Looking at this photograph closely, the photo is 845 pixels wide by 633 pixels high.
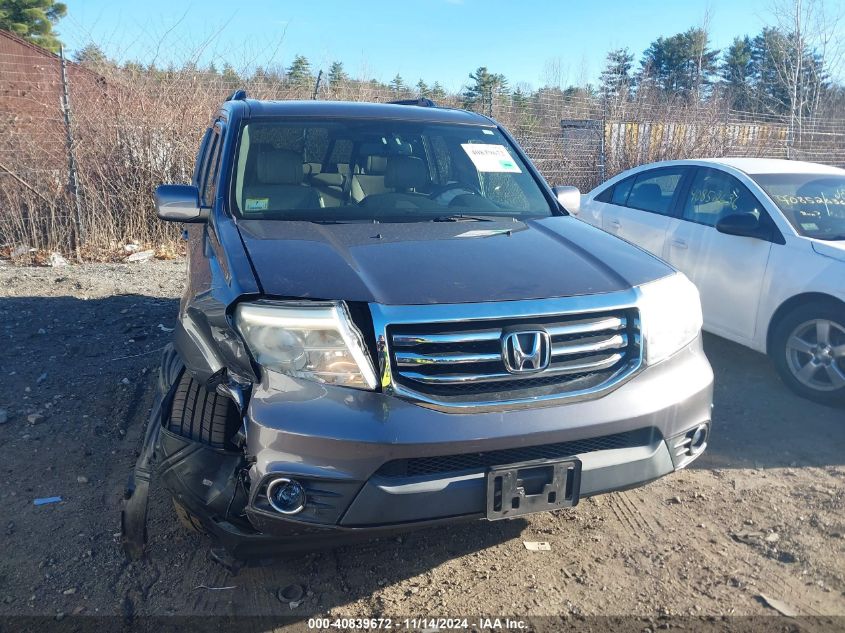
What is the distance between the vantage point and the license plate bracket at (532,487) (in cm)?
234

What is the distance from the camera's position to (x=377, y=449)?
2.19 m

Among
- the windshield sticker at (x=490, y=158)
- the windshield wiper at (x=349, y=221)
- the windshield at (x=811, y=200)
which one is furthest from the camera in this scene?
the windshield at (x=811, y=200)

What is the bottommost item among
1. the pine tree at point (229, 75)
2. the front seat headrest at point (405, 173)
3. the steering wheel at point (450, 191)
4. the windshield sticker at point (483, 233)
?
the windshield sticker at point (483, 233)

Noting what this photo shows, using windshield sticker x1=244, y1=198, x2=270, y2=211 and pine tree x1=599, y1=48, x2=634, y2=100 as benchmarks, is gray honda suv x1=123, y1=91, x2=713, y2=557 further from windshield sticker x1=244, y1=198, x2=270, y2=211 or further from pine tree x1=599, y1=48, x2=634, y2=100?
pine tree x1=599, y1=48, x2=634, y2=100

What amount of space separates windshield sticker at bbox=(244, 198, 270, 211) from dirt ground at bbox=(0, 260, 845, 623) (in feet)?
5.05

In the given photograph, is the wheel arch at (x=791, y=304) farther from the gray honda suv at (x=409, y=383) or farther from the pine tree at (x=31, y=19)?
the pine tree at (x=31, y=19)

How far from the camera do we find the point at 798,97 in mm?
25219

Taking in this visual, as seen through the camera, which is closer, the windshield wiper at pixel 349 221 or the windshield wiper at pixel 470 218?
the windshield wiper at pixel 349 221

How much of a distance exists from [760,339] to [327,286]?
3.81 meters

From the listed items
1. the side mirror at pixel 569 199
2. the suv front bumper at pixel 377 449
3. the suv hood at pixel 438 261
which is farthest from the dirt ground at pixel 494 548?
the side mirror at pixel 569 199

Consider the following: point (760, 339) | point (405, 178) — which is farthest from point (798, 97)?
point (405, 178)

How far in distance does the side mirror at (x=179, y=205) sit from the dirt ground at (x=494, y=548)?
142 cm

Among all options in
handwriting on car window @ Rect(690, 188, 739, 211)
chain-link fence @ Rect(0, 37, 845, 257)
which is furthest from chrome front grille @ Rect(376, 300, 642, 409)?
chain-link fence @ Rect(0, 37, 845, 257)

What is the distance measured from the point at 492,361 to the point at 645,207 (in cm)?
446
